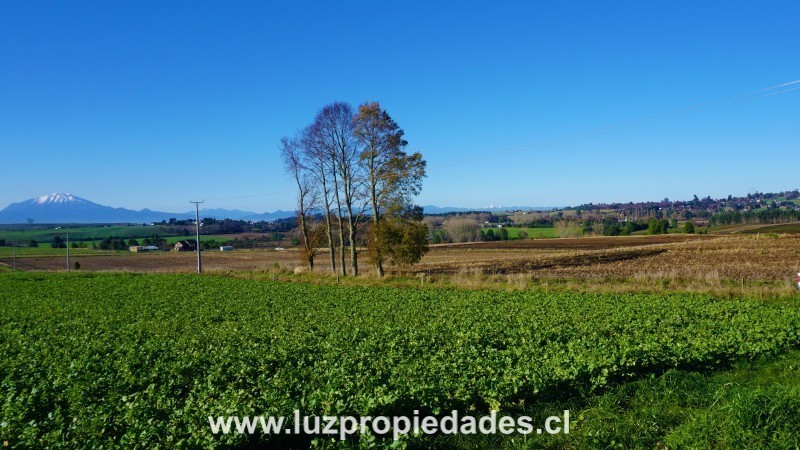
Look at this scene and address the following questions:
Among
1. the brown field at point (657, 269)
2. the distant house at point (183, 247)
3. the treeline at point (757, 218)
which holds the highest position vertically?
the distant house at point (183, 247)

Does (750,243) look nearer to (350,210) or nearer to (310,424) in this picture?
(350,210)

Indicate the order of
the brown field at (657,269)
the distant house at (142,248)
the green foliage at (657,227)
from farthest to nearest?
the distant house at (142,248) → the green foliage at (657,227) → the brown field at (657,269)

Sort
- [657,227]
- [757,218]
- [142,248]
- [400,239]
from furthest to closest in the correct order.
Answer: [757,218], [142,248], [657,227], [400,239]

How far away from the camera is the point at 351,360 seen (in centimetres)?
1052

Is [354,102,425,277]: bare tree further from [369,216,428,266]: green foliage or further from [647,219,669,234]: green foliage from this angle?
[647,219,669,234]: green foliage

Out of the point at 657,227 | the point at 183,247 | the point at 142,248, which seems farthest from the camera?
the point at 142,248

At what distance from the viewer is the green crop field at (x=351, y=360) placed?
286 inches

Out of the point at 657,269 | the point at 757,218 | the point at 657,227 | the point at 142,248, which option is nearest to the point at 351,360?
the point at 657,269

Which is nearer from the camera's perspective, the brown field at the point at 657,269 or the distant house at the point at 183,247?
the brown field at the point at 657,269

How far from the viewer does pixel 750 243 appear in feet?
173

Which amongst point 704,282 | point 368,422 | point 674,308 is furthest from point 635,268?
point 368,422

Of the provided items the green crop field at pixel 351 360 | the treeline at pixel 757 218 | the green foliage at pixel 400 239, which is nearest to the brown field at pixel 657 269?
the green foliage at pixel 400 239

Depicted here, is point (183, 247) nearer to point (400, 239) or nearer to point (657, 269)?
point (400, 239)

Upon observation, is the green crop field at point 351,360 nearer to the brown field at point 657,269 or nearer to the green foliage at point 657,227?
the brown field at point 657,269
